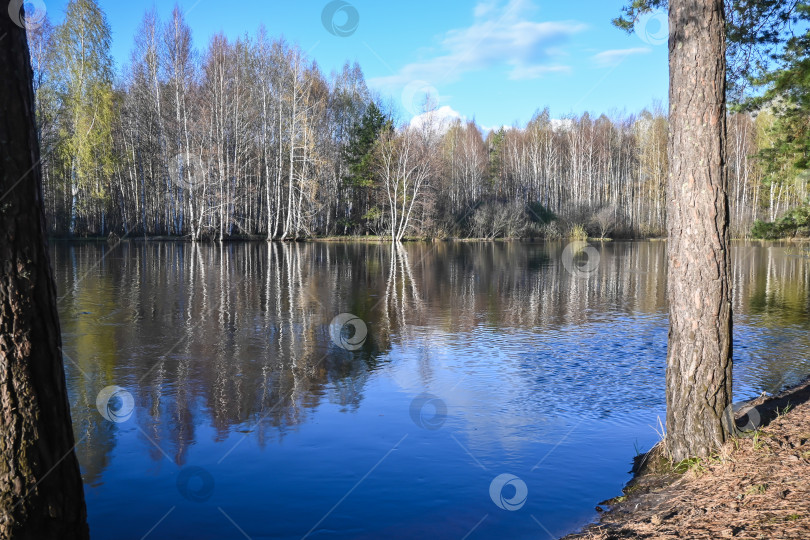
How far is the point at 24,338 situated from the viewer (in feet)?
11.0

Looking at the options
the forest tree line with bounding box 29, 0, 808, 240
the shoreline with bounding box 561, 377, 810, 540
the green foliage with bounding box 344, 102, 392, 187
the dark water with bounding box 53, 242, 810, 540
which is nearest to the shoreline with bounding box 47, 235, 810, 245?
the forest tree line with bounding box 29, 0, 808, 240

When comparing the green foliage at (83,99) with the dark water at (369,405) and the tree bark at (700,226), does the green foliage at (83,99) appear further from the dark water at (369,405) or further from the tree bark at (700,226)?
the tree bark at (700,226)

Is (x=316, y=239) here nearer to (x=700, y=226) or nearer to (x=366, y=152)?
(x=366, y=152)

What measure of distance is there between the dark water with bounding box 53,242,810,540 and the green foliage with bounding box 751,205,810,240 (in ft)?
6.48

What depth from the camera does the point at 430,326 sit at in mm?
12836

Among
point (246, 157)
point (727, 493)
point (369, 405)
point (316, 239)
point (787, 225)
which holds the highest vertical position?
point (246, 157)

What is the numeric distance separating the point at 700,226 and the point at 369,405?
434 cm

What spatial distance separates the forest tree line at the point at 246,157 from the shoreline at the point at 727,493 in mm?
37837

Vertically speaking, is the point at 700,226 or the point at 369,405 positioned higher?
the point at 700,226

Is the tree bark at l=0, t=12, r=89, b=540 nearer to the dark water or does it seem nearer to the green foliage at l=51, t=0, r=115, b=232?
the dark water

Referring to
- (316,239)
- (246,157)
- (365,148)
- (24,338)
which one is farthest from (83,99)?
(24,338)

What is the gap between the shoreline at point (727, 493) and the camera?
12.2 feet

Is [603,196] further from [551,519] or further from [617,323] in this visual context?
[551,519]

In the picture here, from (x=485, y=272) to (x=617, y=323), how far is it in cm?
1184
